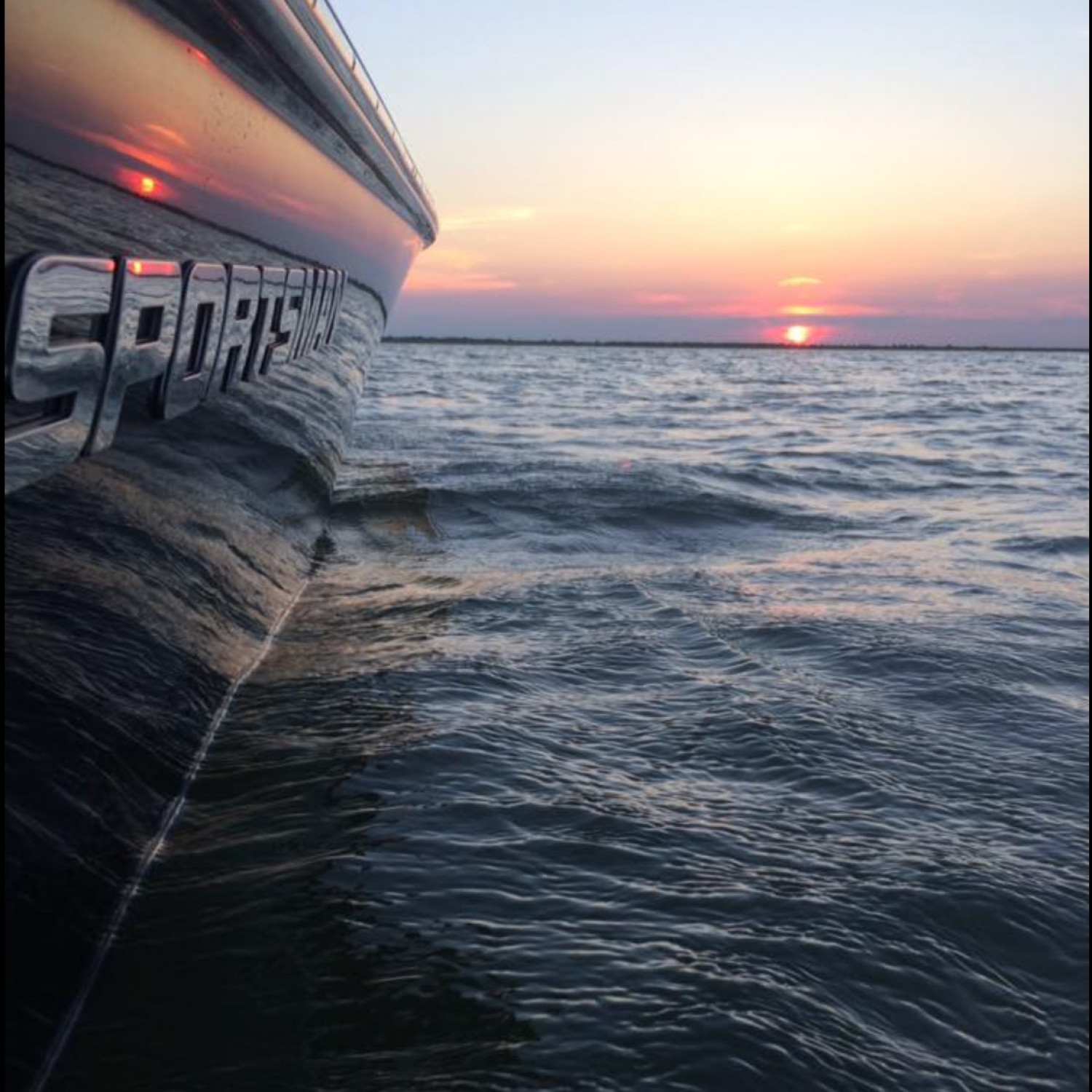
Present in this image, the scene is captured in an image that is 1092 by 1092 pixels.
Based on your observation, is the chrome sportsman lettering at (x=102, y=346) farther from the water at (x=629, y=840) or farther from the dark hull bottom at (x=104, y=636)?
the water at (x=629, y=840)

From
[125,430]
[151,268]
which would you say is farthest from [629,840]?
[151,268]

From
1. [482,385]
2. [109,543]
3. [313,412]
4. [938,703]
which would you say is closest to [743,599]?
[938,703]

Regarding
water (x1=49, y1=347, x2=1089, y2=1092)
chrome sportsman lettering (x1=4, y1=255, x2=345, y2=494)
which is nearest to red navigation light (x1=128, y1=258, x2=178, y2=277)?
chrome sportsman lettering (x1=4, y1=255, x2=345, y2=494)

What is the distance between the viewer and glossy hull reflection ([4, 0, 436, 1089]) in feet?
5.46

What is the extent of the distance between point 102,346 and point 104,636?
0.54 metres

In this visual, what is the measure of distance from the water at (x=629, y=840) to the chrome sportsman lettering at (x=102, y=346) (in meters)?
0.78

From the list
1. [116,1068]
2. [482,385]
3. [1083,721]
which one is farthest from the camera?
[482,385]

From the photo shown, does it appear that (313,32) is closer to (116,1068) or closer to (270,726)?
(270,726)

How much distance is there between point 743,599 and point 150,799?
277 cm

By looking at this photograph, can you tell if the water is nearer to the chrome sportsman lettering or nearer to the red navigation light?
the chrome sportsman lettering

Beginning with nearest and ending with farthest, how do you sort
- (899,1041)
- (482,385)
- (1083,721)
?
(899,1041)
(1083,721)
(482,385)

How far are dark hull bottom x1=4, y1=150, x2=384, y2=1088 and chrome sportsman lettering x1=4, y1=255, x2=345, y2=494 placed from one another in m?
0.05

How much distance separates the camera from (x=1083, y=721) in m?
3.31

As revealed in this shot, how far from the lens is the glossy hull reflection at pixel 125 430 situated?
1664 millimetres
